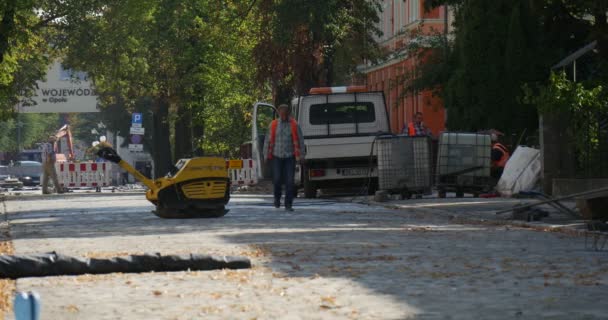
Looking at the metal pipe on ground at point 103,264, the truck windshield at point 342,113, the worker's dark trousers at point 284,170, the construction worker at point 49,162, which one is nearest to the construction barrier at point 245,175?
the construction worker at point 49,162

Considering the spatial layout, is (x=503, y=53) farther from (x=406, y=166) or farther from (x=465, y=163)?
(x=406, y=166)

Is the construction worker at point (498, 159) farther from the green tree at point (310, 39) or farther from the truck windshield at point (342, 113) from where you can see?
the green tree at point (310, 39)

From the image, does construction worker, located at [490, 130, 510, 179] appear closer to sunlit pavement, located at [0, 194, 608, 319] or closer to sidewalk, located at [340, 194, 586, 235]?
sidewalk, located at [340, 194, 586, 235]

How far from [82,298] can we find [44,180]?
1613 inches

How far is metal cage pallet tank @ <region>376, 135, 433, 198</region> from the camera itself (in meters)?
31.6

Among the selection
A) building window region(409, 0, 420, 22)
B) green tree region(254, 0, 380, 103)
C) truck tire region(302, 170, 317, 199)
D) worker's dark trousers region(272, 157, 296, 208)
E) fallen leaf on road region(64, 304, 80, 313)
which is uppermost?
building window region(409, 0, 420, 22)

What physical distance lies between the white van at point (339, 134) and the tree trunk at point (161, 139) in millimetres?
32856

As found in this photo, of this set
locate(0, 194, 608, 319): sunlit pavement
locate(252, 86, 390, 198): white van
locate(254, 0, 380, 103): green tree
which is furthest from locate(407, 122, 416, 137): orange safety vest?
locate(0, 194, 608, 319): sunlit pavement

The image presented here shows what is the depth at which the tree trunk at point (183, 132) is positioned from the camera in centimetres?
6525

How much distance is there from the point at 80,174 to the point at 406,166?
81.4 ft

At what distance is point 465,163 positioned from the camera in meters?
32.6

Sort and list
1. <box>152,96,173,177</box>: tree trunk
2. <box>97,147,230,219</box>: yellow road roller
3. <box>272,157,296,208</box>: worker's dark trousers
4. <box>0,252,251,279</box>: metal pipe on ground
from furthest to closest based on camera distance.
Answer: <box>152,96,173,177</box>: tree trunk → <box>272,157,296,208</box>: worker's dark trousers → <box>97,147,230,219</box>: yellow road roller → <box>0,252,251,279</box>: metal pipe on ground

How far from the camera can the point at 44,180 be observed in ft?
166

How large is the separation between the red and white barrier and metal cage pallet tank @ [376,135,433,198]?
23843 mm
